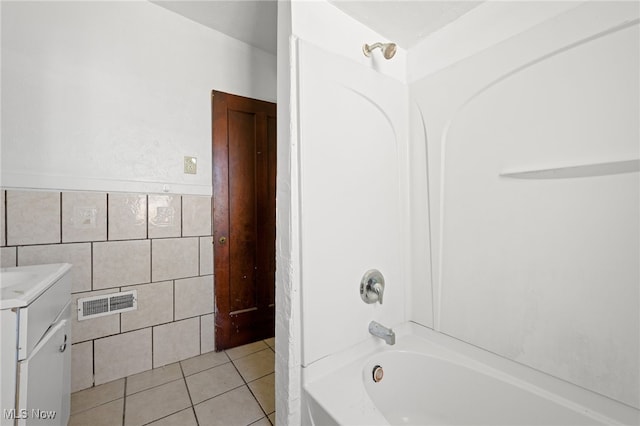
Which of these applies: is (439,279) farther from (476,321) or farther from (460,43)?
(460,43)

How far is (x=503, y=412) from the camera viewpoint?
1.01m

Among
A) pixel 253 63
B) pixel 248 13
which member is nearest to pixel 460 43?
pixel 248 13

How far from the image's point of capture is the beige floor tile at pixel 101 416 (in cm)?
119

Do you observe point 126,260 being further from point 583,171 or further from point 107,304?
point 583,171

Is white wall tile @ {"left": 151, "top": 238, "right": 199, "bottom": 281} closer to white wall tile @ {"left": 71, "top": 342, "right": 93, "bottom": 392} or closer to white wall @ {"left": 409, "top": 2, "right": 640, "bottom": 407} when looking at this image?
white wall tile @ {"left": 71, "top": 342, "right": 93, "bottom": 392}

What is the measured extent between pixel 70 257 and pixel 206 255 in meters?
0.66

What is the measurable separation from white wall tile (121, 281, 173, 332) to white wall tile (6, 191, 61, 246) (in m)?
0.44

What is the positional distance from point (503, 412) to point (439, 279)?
52cm

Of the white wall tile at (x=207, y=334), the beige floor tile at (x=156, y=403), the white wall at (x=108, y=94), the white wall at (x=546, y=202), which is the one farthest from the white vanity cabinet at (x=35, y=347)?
the white wall at (x=546, y=202)

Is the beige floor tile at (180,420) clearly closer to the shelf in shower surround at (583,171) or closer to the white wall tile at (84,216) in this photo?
the white wall tile at (84,216)

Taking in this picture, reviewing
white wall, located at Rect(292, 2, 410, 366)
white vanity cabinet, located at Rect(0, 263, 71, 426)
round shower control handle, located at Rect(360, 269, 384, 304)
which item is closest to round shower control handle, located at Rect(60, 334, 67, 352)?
white vanity cabinet, located at Rect(0, 263, 71, 426)

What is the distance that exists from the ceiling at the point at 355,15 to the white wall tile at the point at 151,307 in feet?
5.40

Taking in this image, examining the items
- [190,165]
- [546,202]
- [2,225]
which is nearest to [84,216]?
[2,225]

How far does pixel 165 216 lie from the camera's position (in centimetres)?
163
